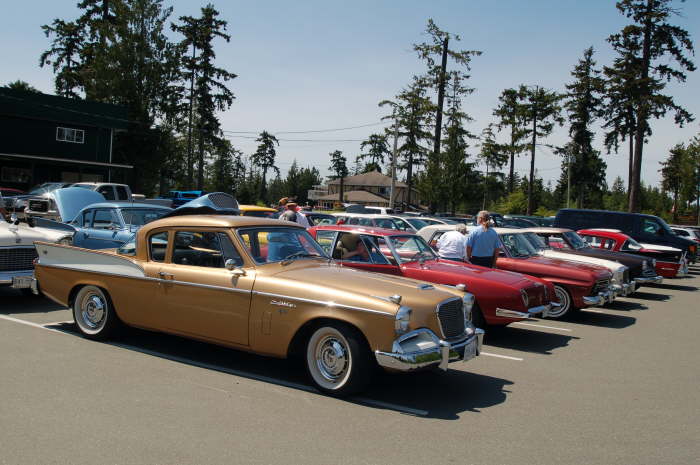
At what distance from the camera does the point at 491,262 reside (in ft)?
34.0

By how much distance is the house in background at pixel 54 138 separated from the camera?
33.7 meters

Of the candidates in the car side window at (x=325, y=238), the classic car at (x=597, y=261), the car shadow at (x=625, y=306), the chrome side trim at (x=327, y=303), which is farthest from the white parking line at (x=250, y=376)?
the car shadow at (x=625, y=306)

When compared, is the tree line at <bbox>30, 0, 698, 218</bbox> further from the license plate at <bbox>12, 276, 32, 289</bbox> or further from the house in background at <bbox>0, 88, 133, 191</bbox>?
the license plate at <bbox>12, 276, 32, 289</bbox>

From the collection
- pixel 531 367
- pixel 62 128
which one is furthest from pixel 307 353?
pixel 62 128

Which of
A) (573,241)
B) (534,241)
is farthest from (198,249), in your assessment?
(573,241)

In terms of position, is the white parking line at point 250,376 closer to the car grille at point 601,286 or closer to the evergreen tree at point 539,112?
the car grille at point 601,286

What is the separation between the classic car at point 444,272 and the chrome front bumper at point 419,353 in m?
2.82

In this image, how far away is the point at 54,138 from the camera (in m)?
35.8

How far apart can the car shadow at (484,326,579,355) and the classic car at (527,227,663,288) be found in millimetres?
3990

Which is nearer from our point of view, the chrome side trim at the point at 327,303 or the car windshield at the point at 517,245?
the chrome side trim at the point at 327,303

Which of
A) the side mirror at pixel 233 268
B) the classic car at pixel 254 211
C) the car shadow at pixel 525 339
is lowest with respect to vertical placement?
the car shadow at pixel 525 339

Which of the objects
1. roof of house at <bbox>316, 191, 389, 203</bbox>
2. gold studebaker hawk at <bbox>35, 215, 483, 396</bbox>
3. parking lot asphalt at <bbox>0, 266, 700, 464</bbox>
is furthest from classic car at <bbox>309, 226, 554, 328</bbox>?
roof of house at <bbox>316, 191, 389, 203</bbox>

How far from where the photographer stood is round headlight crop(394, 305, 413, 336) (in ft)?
16.8

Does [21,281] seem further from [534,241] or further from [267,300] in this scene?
[534,241]
